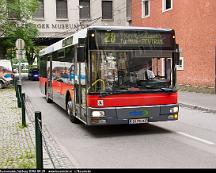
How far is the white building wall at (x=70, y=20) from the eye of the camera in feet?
160

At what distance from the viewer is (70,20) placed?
49.7 meters

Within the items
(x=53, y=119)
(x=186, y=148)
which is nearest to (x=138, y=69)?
(x=186, y=148)

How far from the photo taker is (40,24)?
48719mm

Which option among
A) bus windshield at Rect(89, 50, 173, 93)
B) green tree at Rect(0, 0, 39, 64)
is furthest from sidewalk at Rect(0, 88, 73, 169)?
green tree at Rect(0, 0, 39, 64)

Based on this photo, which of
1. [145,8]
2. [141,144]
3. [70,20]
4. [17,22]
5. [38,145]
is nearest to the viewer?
[38,145]

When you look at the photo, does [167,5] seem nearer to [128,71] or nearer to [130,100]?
[128,71]

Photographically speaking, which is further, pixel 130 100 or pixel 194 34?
pixel 194 34

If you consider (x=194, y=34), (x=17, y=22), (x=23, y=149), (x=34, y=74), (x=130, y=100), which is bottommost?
(x=34, y=74)

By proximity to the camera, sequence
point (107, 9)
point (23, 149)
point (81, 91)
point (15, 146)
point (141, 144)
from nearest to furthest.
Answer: point (23, 149), point (15, 146), point (141, 144), point (81, 91), point (107, 9)

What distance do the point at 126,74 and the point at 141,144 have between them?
1891mm

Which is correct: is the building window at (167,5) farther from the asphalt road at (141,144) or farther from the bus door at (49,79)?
the asphalt road at (141,144)

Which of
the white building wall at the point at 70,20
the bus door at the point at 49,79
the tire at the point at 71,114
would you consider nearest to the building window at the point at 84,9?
the white building wall at the point at 70,20

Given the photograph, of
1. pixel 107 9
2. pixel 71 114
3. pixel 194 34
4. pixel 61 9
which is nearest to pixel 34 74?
pixel 61 9

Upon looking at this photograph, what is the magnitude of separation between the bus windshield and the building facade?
1427cm
